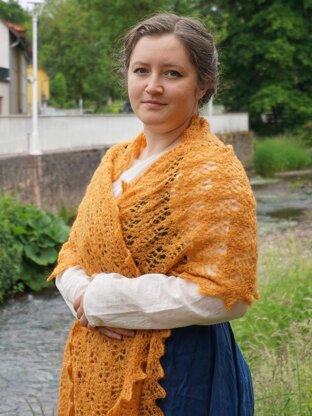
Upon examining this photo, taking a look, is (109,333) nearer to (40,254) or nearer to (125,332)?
(125,332)

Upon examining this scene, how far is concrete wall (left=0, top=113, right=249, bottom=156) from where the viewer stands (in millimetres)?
14836

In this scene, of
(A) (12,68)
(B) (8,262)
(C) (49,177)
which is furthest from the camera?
(A) (12,68)

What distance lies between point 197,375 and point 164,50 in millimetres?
813

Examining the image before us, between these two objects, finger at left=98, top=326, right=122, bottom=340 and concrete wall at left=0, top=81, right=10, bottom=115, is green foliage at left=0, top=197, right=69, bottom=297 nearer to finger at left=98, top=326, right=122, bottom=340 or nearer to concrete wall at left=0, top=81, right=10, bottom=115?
finger at left=98, top=326, right=122, bottom=340

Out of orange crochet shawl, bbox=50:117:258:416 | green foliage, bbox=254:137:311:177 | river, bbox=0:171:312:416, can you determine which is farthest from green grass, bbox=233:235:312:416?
green foliage, bbox=254:137:311:177

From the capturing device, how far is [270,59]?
111ft

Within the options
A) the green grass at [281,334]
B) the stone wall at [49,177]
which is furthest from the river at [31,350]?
the stone wall at [49,177]

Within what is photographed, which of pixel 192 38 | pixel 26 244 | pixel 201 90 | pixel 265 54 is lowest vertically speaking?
pixel 26 244

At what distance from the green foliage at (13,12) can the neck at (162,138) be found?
53504mm

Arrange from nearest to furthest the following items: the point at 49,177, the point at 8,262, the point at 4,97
Result: the point at 8,262 → the point at 49,177 → the point at 4,97

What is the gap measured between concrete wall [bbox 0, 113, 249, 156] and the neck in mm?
12148

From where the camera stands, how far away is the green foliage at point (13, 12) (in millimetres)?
57494

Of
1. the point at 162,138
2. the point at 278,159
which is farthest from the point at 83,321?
the point at 278,159

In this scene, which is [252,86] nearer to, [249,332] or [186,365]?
[249,332]
